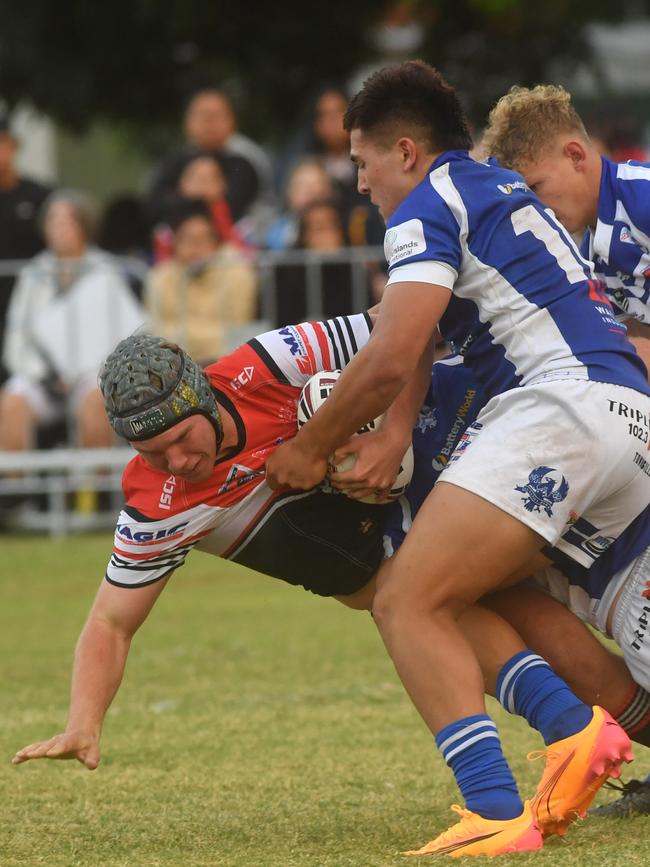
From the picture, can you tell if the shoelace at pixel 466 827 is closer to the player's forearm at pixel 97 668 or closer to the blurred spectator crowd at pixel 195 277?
the player's forearm at pixel 97 668

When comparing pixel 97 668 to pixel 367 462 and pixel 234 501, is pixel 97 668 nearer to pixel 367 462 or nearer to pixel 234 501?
Answer: pixel 234 501

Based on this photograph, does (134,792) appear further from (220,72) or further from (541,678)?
(220,72)

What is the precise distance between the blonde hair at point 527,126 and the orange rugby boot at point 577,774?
162cm

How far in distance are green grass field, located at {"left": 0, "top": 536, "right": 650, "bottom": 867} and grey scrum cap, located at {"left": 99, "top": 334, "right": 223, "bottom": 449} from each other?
1.04 metres

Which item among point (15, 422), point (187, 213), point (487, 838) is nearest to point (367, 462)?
point (487, 838)

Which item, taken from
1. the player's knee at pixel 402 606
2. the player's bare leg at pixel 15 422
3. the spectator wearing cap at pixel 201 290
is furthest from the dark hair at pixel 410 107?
the player's bare leg at pixel 15 422

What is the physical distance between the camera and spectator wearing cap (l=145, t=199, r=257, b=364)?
10.5 metres

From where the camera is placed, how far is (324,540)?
14.5ft

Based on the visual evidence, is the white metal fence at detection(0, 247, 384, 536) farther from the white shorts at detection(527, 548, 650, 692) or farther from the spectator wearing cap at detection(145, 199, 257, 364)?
the white shorts at detection(527, 548, 650, 692)

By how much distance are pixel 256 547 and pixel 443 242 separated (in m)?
0.97

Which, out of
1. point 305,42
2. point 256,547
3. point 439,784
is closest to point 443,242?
point 256,547

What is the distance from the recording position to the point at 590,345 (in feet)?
13.6

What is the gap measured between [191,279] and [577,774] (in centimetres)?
687

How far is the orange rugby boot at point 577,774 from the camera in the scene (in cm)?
405
